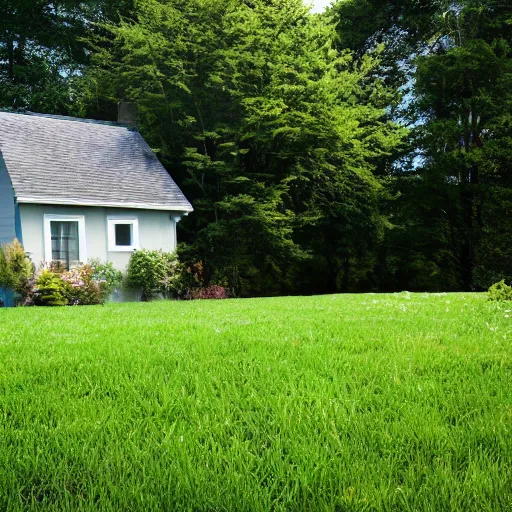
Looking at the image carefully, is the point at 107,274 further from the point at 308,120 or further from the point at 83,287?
the point at 308,120

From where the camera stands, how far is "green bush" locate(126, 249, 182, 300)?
18.8 metres

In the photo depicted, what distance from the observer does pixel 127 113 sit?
2288cm

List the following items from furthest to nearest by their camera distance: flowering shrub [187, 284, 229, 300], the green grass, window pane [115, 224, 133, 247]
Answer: flowering shrub [187, 284, 229, 300], window pane [115, 224, 133, 247], the green grass

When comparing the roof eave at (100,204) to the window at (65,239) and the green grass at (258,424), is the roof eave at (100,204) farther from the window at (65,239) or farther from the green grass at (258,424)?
the green grass at (258,424)

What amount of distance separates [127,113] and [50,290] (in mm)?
9659

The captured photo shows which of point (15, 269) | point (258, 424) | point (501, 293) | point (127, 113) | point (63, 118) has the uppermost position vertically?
point (127, 113)

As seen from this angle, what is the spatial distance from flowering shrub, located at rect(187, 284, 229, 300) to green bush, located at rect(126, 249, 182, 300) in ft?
1.87

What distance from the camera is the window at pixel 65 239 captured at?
17.4m

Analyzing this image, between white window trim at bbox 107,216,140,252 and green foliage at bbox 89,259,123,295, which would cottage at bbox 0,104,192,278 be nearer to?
white window trim at bbox 107,216,140,252

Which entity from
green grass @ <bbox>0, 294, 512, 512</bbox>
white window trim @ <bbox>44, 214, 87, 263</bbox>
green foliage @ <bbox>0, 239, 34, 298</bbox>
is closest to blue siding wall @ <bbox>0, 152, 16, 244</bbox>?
Result: white window trim @ <bbox>44, 214, 87, 263</bbox>

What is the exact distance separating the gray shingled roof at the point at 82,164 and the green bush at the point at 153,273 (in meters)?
1.62

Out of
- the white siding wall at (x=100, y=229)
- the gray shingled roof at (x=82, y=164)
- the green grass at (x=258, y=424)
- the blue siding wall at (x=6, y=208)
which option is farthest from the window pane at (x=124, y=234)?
the green grass at (x=258, y=424)

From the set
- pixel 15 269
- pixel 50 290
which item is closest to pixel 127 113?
pixel 15 269

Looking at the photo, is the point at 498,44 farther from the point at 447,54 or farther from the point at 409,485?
the point at 409,485
